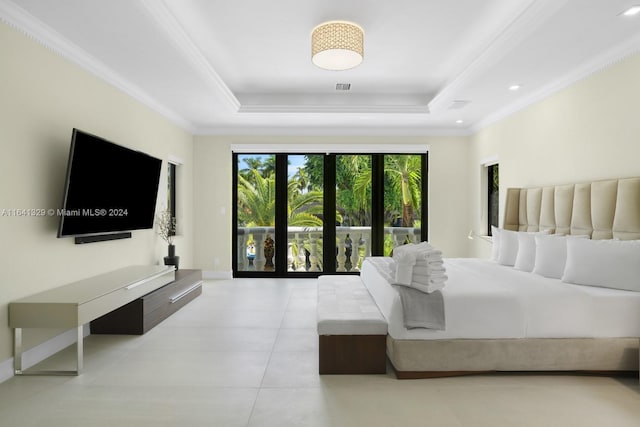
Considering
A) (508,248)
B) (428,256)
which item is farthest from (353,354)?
(508,248)

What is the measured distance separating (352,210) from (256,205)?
5.47ft

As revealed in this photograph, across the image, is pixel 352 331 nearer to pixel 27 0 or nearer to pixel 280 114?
pixel 27 0

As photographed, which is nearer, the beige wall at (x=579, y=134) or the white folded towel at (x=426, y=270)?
the white folded towel at (x=426, y=270)

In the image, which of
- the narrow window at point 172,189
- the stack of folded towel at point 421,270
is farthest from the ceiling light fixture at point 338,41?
the narrow window at point 172,189

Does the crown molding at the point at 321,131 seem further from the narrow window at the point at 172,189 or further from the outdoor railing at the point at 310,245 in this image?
the outdoor railing at the point at 310,245

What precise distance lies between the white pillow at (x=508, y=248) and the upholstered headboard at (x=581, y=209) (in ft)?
1.07

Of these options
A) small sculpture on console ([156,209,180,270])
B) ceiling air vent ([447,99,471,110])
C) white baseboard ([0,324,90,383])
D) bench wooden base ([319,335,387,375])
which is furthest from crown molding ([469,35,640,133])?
white baseboard ([0,324,90,383])

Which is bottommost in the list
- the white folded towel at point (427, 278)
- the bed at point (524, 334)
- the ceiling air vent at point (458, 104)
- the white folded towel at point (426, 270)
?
the bed at point (524, 334)

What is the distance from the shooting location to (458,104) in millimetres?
5016

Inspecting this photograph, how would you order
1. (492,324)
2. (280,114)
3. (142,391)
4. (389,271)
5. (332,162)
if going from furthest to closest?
1. (332,162)
2. (280,114)
3. (389,271)
4. (492,324)
5. (142,391)

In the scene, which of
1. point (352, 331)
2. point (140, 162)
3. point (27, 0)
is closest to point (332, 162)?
point (140, 162)

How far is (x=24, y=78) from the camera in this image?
2840 millimetres

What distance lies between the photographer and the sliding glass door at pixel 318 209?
660 centimetres

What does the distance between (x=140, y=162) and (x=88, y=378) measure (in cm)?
235
